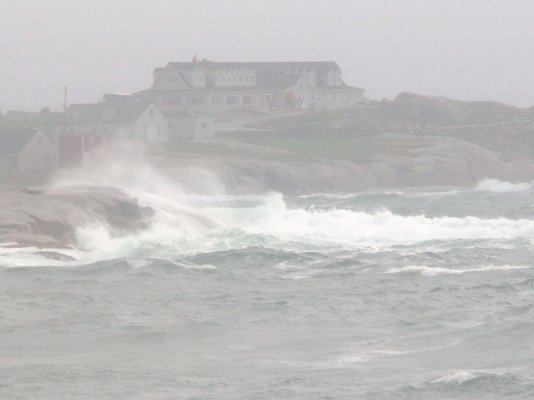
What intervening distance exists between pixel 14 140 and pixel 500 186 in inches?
1514

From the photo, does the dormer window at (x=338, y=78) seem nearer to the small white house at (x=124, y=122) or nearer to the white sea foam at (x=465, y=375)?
the small white house at (x=124, y=122)

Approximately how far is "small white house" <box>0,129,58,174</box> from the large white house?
3899cm

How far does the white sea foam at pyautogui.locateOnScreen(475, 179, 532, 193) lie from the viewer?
3779 inches

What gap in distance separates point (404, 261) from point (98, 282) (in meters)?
9.97

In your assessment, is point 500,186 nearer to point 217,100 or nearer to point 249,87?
point 217,100

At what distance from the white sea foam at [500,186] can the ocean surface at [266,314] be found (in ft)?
151

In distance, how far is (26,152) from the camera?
81.3 meters

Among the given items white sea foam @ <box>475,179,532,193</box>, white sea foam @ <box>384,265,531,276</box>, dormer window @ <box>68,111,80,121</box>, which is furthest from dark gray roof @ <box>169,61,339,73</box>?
white sea foam @ <box>384,265,531,276</box>

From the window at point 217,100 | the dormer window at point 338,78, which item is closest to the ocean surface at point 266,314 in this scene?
the window at point 217,100

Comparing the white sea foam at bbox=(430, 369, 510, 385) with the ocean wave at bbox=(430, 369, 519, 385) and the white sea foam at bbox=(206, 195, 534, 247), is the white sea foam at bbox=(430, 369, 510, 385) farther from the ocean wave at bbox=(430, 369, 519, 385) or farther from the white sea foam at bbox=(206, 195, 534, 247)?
the white sea foam at bbox=(206, 195, 534, 247)

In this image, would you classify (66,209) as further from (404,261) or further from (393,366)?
(393,366)

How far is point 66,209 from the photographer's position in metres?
44.3

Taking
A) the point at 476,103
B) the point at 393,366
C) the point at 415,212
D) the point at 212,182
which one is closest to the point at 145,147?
the point at 212,182

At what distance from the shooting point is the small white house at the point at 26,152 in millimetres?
80688
